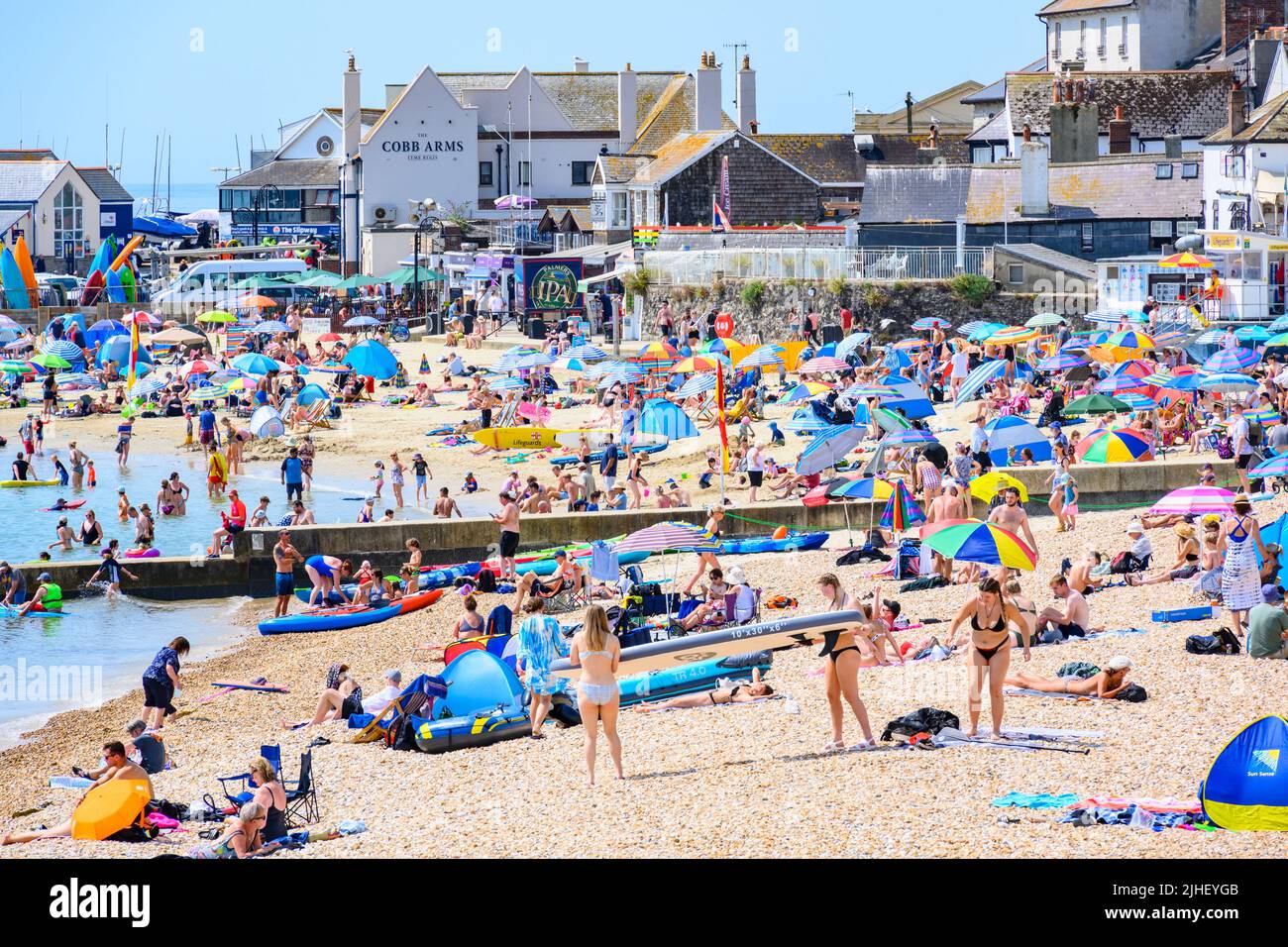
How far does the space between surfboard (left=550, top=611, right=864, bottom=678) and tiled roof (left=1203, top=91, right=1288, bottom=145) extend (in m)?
29.4

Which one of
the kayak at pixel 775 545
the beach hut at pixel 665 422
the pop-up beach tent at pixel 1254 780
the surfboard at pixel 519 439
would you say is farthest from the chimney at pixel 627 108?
the pop-up beach tent at pixel 1254 780

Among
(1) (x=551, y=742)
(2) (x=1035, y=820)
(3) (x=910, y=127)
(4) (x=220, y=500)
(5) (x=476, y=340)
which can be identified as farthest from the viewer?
(3) (x=910, y=127)

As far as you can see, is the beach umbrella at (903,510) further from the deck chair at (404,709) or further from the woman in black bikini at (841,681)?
the woman in black bikini at (841,681)

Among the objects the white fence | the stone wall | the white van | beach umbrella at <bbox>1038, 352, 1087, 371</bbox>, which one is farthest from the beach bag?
the white van

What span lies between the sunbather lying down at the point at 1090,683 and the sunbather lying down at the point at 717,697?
5.93 ft

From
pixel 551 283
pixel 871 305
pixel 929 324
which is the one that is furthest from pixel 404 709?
pixel 551 283

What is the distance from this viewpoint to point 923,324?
36.6m

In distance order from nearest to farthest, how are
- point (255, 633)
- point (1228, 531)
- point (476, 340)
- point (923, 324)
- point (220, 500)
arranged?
point (1228, 531) → point (255, 633) → point (220, 500) → point (923, 324) → point (476, 340)

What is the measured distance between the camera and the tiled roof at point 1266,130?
36969mm

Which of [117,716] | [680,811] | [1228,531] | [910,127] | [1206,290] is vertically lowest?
[117,716]

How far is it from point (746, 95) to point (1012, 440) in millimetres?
44453
